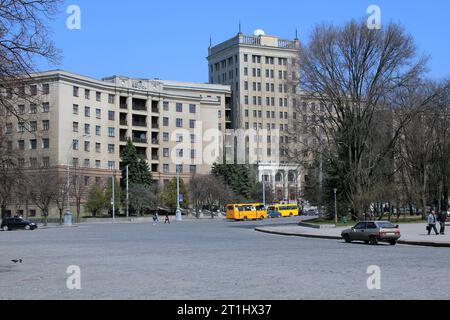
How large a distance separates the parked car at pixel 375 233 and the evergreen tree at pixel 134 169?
7435 cm

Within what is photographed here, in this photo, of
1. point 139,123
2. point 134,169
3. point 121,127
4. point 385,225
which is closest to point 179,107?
point 139,123

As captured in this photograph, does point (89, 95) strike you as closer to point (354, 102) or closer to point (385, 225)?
point (354, 102)

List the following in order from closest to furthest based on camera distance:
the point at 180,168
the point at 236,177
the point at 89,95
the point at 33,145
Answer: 1. the point at 33,145
2. the point at 89,95
3. the point at 236,177
4. the point at 180,168

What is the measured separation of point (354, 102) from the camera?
57469 mm

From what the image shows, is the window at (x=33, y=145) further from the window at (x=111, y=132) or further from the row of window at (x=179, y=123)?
the row of window at (x=179, y=123)

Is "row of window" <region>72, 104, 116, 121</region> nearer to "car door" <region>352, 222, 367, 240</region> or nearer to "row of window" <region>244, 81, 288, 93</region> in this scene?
"row of window" <region>244, 81, 288, 93</region>

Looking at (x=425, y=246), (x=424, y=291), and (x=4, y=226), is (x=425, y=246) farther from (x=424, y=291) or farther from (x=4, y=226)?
(x=4, y=226)

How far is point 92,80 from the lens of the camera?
4414 inches

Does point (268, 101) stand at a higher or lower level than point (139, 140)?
higher

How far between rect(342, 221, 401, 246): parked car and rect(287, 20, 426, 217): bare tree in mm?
22522

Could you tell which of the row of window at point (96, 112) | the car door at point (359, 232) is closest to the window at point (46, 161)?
the row of window at point (96, 112)

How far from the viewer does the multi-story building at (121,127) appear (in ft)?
346

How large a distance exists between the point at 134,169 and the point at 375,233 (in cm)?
7824

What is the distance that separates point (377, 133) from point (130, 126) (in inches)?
2717
